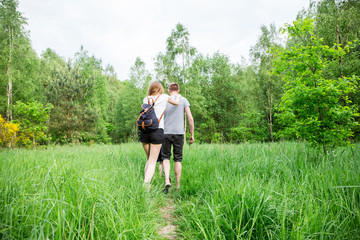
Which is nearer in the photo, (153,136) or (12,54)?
(153,136)

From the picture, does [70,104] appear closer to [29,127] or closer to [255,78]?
[29,127]

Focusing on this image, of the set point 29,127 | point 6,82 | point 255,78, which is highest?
point 255,78

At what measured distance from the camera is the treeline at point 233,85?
3824 millimetres

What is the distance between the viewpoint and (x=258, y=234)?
1.53 meters

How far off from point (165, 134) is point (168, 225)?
1836 millimetres

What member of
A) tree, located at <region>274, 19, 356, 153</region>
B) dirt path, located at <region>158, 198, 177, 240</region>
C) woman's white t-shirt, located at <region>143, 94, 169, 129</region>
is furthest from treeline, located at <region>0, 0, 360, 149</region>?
dirt path, located at <region>158, 198, 177, 240</region>

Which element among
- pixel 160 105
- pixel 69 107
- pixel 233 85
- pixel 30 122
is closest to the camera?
pixel 160 105

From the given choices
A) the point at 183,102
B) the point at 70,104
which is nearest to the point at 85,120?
the point at 70,104

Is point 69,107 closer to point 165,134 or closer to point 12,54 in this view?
point 12,54

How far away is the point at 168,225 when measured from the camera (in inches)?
86.2

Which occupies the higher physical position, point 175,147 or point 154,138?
point 154,138

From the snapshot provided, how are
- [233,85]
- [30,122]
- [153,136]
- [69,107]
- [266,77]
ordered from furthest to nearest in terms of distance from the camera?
[233,85] → [266,77] → [69,107] → [30,122] → [153,136]

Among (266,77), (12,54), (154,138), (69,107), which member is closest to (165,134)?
(154,138)

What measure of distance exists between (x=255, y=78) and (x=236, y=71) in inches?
471
